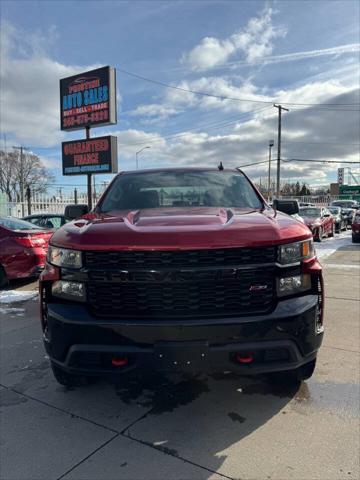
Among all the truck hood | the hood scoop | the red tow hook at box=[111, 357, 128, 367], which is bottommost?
the red tow hook at box=[111, 357, 128, 367]

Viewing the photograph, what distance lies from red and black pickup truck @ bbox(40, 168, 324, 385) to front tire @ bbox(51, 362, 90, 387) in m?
0.51

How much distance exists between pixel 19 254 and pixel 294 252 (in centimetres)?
580

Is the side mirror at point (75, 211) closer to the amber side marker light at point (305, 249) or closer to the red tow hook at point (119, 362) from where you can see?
the red tow hook at point (119, 362)

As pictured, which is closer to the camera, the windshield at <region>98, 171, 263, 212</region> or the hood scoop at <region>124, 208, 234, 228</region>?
the hood scoop at <region>124, 208, 234, 228</region>

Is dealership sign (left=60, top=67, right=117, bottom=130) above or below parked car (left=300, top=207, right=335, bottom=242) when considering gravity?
above

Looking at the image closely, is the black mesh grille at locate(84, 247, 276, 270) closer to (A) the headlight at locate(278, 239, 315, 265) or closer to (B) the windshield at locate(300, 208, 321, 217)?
(A) the headlight at locate(278, 239, 315, 265)

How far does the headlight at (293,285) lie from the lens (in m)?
2.44

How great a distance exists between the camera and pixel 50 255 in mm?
2707

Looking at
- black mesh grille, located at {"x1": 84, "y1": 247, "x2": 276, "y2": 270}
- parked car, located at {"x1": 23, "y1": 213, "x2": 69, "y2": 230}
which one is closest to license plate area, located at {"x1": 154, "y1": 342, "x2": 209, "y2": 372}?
black mesh grille, located at {"x1": 84, "y1": 247, "x2": 276, "y2": 270}

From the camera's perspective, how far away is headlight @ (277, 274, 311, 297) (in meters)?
2.44

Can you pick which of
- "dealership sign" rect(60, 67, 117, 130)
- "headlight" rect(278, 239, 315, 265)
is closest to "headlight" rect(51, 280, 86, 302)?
"headlight" rect(278, 239, 315, 265)

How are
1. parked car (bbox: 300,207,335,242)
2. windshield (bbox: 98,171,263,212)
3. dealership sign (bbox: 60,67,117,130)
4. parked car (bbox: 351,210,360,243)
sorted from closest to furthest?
windshield (bbox: 98,171,263,212), parked car (bbox: 351,210,360,243), parked car (bbox: 300,207,335,242), dealership sign (bbox: 60,67,117,130)

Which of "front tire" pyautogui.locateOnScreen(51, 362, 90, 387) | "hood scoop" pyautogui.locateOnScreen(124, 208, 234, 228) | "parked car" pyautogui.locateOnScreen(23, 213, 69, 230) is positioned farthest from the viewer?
"parked car" pyautogui.locateOnScreen(23, 213, 69, 230)

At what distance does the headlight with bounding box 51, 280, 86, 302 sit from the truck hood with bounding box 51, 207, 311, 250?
0.24 meters
